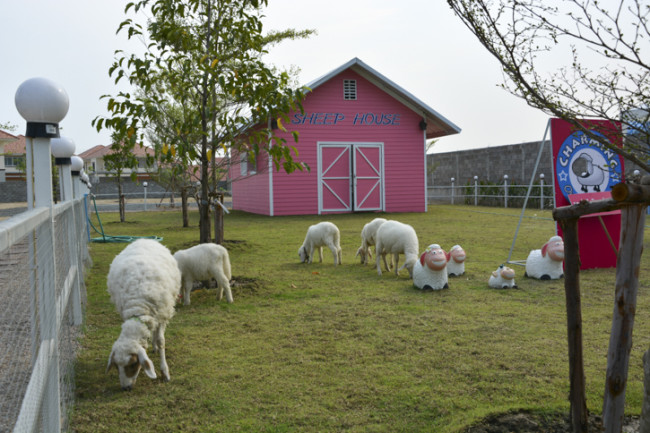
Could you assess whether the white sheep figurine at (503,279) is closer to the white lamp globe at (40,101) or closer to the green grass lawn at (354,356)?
the green grass lawn at (354,356)

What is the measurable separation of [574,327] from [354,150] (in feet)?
56.4

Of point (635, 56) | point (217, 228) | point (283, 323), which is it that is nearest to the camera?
point (635, 56)

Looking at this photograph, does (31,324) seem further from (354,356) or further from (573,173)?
(573,173)

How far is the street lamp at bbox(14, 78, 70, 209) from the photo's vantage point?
8.69 feet

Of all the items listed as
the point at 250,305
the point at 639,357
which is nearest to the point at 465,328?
the point at 639,357

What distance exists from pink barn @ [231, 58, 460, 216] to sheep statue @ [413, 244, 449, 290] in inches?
493

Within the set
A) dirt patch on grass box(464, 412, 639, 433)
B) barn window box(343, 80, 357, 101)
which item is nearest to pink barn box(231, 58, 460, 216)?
barn window box(343, 80, 357, 101)

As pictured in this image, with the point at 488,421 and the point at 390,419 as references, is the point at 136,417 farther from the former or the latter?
the point at 488,421

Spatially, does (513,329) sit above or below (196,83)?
below

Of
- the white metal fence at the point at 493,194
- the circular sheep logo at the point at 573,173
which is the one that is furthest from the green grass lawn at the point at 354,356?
the white metal fence at the point at 493,194

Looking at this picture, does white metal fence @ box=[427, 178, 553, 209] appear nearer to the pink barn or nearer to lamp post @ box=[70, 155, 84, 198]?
the pink barn

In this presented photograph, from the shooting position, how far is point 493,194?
78.3 ft

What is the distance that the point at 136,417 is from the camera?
3.39 m

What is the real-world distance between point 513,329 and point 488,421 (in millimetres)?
2042
